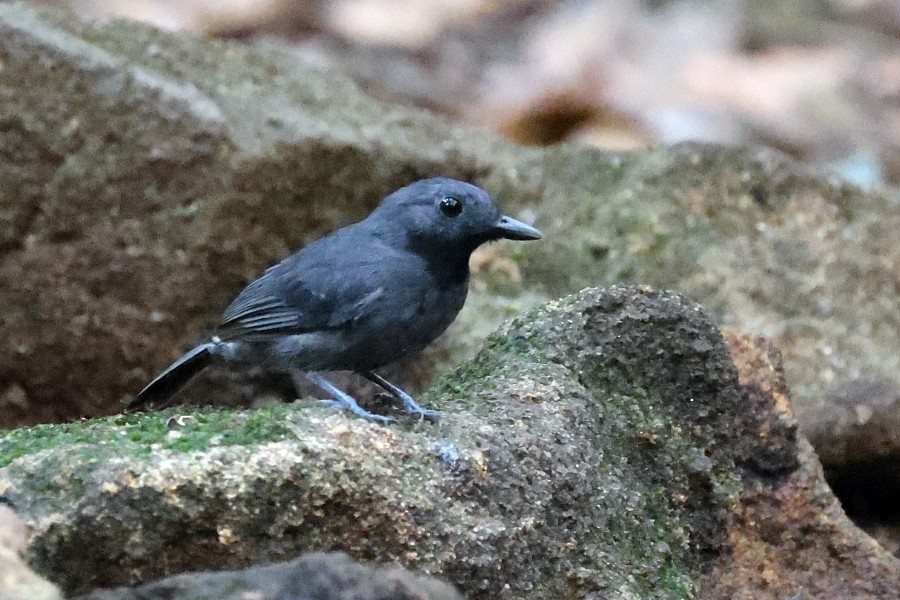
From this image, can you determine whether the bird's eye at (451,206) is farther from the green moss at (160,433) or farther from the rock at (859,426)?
the rock at (859,426)

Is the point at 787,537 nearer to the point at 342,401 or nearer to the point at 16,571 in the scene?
the point at 342,401

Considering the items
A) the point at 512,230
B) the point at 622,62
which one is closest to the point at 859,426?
the point at 512,230

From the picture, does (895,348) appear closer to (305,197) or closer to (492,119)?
(305,197)

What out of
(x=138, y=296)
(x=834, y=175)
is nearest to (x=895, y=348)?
(x=834, y=175)

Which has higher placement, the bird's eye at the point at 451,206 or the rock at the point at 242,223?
the bird's eye at the point at 451,206

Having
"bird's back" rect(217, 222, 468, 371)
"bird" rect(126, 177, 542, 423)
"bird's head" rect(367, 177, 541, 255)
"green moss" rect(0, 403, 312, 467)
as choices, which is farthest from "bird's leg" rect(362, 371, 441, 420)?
"bird's head" rect(367, 177, 541, 255)

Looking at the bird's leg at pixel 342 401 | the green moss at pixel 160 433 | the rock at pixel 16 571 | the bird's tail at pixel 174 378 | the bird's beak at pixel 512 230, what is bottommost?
the bird's tail at pixel 174 378

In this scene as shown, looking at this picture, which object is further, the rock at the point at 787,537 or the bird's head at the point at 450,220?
the bird's head at the point at 450,220

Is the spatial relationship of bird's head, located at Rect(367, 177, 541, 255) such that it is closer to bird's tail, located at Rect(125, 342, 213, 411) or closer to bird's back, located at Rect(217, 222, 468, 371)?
bird's back, located at Rect(217, 222, 468, 371)

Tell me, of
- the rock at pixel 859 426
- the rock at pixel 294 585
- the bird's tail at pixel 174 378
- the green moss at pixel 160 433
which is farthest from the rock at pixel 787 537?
the bird's tail at pixel 174 378
